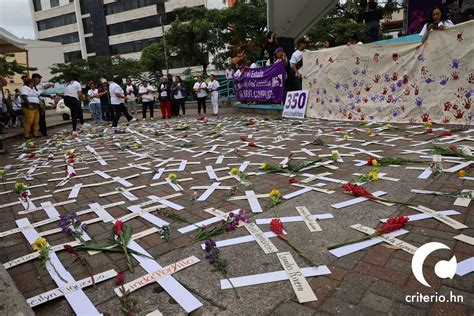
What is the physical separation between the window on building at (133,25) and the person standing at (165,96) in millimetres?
45417

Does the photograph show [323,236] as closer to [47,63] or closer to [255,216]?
[255,216]

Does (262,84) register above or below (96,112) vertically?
above

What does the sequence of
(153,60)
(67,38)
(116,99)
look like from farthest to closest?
(67,38)
(153,60)
(116,99)

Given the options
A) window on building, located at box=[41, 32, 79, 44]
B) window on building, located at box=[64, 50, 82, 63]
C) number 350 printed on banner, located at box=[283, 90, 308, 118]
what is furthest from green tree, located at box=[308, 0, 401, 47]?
window on building, located at box=[41, 32, 79, 44]

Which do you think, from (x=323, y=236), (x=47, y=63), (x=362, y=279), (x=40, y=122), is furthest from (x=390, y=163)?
(x=47, y=63)

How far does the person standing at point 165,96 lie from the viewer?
15.1m

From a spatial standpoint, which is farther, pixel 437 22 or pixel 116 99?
pixel 116 99

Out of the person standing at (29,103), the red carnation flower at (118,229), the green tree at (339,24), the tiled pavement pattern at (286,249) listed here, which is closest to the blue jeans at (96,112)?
the person standing at (29,103)

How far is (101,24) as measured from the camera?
61.0 m

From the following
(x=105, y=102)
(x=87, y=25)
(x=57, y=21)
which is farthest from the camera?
(x=57, y=21)

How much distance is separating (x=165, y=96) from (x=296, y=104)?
6.50 metres

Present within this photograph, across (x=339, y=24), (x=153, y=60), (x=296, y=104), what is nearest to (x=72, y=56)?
(x=153, y=60)

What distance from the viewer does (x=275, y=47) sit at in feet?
42.1

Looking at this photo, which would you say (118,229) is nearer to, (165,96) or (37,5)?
(165,96)
